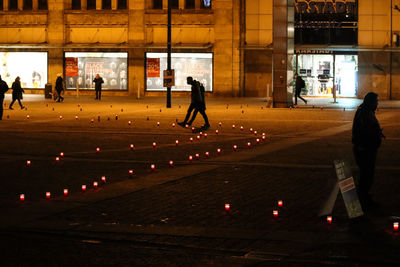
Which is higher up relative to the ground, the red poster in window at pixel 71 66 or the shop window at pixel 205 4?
the shop window at pixel 205 4

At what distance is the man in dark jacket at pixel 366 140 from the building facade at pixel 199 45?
3451cm

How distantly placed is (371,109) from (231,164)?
4.91m

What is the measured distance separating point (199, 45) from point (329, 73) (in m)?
7.96

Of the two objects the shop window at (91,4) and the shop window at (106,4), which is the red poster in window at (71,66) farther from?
the shop window at (106,4)

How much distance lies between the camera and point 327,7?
1804 inches

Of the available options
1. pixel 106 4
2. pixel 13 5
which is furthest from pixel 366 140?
pixel 13 5

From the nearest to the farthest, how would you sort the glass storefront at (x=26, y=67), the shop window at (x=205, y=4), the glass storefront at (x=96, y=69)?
1. the shop window at (x=205, y=4)
2. the glass storefront at (x=96, y=69)
3. the glass storefront at (x=26, y=67)

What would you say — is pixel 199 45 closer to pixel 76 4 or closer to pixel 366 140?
pixel 76 4

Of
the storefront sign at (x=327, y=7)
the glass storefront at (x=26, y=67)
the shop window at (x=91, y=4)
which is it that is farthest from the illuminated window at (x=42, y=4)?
the storefront sign at (x=327, y=7)

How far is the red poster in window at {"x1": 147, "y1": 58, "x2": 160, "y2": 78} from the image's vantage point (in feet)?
159

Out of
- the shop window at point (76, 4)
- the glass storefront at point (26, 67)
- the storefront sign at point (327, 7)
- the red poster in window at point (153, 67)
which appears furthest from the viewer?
the glass storefront at point (26, 67)

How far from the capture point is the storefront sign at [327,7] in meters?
45.8

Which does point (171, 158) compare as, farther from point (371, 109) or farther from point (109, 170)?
point (371, 109)

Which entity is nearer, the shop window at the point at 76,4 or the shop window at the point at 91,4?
the shop window at the point at 91,4
